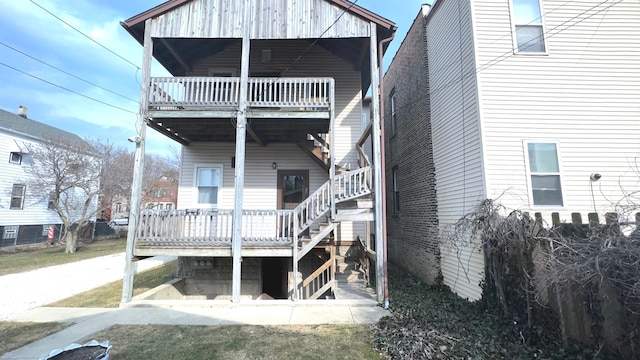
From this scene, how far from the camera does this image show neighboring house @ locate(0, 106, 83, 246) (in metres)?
18.0

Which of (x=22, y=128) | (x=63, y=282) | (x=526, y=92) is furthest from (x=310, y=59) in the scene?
(x=22, y=128)

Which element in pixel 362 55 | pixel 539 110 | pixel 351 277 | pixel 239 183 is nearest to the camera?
pixel 539 110

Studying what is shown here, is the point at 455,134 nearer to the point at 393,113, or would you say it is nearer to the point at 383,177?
the point at 383,177

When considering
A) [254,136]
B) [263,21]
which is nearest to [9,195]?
[254,136]

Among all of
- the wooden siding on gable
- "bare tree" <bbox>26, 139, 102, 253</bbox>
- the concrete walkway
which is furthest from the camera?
"bare tree" <bbox>26, 139, 102, 253</bbox>

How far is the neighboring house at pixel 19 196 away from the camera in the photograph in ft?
59.0

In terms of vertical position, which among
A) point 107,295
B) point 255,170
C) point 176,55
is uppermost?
point 176,55

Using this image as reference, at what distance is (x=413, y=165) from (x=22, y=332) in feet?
36.0

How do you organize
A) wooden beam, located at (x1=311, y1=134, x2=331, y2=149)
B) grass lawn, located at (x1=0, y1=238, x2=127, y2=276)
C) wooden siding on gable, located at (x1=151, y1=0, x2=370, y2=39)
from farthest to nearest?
grass lawn, located at (x1=0, y1=238, x2=127, y2=276) < wooden beam, located at (x1=311, y1=134, x2=331, y2=149) < wooden siding on gable, located at (x1=151, y1=0, x2=370, y2=39)

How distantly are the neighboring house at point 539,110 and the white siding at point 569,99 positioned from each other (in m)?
0.02

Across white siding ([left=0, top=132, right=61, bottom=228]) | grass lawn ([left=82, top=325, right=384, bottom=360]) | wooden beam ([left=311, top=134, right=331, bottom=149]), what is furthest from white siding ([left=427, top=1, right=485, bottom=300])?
white siding ([left=0, top=132, right=61, bottom=228])

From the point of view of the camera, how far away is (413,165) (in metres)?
10.4

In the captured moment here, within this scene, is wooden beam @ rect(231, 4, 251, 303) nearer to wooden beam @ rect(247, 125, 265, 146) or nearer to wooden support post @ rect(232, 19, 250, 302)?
wooden support post @ rect(232, 19, 250, 302)

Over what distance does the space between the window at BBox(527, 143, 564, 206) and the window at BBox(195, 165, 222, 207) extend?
367 inches
